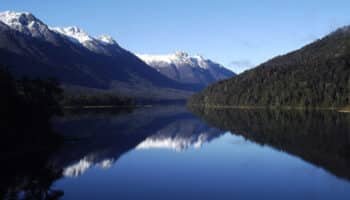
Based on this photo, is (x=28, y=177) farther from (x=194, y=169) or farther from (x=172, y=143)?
(x=172, y=143)

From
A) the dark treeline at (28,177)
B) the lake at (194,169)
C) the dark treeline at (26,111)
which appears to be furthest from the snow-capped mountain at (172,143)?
the dark treeline at (28,177)

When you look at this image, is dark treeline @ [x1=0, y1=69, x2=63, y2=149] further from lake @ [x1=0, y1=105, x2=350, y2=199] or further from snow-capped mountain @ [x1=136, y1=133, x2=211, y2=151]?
snow-capped mountain @ [x1=136, y1=133, x2=211, y2=151]

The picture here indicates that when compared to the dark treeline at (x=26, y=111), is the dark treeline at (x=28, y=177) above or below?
below

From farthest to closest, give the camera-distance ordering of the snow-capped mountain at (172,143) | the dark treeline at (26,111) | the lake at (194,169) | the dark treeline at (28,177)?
1. the snow-capped mountain at (172,143)
2. the dark treeline at (26,111)
3. the lake at (194,169)
4. the dark treeline at (28,177)

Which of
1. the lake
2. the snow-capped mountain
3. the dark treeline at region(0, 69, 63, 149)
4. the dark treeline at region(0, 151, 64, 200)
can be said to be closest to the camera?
the dark treeline at region(0, 151, 64, 200)

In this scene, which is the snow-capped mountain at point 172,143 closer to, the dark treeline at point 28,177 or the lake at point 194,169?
the lake at point 194,169

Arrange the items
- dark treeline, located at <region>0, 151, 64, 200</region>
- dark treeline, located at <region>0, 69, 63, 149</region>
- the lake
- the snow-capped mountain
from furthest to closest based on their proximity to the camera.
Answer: the snow-capped mountain
dark treeline, located at <region>0, 69, 63, 149</region>
the lake
dark treeline, located at <region>0, 151, 64, 200</region>

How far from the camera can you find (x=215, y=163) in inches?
2144

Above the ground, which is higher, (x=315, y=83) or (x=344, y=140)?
(x=315, y=83)

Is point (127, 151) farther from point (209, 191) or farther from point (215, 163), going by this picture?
point (209, 191)

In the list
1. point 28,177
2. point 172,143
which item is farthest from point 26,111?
point 28,177

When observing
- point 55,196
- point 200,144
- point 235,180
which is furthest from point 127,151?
point 55,196

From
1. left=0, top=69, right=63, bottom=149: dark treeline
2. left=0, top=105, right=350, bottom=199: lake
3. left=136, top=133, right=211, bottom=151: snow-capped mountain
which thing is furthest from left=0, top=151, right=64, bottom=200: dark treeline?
left=136, top=133, right=211, bottom=151: snow-capped mountain

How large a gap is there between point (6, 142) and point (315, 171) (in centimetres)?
3919
